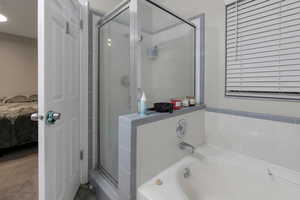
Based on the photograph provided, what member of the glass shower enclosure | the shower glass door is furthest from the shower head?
the shower glass door

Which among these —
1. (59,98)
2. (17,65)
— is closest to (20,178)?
(59,98)

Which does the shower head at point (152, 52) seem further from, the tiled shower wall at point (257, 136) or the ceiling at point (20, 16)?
the ceiling at point (20, 16)

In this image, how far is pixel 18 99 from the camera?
3848 mm

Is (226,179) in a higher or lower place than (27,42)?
lower

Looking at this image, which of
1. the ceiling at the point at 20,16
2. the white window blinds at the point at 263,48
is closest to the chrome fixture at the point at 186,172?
the white window blinds at the point at 263,48

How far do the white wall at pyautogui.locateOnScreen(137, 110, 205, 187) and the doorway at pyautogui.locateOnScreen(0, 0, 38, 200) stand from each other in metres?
1.37

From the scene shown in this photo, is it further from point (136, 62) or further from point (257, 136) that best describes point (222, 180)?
point (136, 62)

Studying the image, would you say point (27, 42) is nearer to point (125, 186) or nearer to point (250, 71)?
point (125, 186)

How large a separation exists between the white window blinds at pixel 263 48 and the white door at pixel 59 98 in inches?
59.6

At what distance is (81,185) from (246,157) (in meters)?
1.70

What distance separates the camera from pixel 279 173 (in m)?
1.22

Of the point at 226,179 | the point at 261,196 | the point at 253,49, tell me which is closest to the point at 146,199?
the point at 226,179

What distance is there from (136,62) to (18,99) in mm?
4057

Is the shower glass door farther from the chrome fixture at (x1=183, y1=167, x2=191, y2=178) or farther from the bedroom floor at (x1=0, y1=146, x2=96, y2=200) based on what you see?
the chrome fixture at (x1=183, y1=167, x2=191, y2=178)
